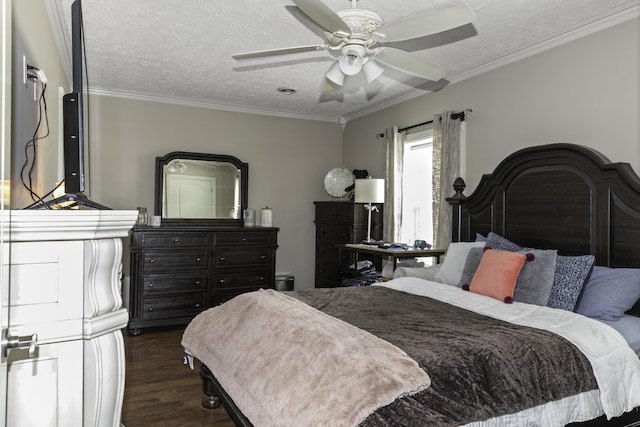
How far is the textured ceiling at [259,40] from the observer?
285 centimetres

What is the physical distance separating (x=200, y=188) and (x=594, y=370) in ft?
14.4

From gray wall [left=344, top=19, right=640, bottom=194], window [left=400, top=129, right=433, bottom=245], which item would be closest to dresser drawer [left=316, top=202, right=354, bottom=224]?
window [left=400, top=129, right=433, bottom=245]

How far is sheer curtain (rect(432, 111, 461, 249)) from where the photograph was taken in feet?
13.5

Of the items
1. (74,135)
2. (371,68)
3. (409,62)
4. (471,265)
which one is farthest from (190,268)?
(74,135)

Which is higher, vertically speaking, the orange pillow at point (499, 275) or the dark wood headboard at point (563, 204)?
the dark wood headboard at point (563, 204)

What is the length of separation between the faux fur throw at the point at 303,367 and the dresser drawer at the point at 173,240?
231 cm

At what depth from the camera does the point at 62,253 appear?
108cm

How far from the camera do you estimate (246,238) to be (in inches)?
200

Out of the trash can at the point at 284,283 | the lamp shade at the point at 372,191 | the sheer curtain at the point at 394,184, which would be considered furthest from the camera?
the trash can at the point at 284,283

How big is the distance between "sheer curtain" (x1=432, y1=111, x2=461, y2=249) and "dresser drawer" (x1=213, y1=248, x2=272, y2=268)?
1973 mm

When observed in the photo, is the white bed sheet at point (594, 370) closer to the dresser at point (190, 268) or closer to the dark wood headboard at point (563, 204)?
the dark wood headboard at point (563, 204)

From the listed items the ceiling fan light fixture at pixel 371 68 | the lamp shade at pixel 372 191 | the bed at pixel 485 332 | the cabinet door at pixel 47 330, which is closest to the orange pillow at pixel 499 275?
the bed at pixel 485 332

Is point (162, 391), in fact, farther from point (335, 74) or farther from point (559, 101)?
point (559, 101)

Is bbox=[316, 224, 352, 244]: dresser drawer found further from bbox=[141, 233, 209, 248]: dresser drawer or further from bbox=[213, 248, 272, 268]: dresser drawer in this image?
bbox=[141, 233, 209, 248]: dresser drawer
